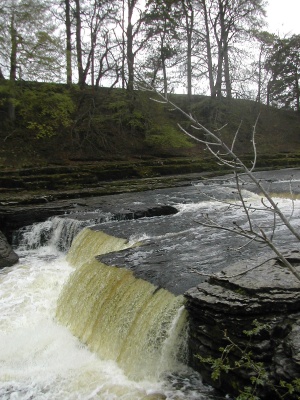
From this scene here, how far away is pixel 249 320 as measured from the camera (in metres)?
3.98

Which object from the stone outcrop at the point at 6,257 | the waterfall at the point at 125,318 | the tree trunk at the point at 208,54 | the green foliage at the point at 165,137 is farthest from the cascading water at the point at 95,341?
the tree trunk at the point at 208,54

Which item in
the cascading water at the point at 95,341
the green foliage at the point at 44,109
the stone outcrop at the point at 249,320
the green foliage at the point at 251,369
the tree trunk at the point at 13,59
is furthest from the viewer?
the green foliage at the point at 44,109

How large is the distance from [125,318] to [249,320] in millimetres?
1995

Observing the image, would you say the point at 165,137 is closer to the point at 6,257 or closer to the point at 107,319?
the point at 6,257

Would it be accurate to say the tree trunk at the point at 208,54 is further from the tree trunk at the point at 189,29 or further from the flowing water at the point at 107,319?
the flowing water at the point at 107,319

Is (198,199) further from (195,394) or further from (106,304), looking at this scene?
(195,394)

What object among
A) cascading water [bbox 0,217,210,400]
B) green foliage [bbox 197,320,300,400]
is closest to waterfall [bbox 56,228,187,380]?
cascading water [bbox 0,217,210,400]

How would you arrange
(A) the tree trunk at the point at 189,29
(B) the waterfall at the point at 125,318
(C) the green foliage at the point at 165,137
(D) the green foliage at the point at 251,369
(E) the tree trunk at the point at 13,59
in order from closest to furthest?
(D) the green foliage at the point at 251,369 → (B) the waterfall at the point at 125,318 → (E) the tree trunk at the point at 13,59 → (C) the green foliage at the point at 165,137 → (A) the tree trunk at the point at 189,29

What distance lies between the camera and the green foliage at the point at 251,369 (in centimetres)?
347

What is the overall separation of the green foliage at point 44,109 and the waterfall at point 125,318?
453 inches

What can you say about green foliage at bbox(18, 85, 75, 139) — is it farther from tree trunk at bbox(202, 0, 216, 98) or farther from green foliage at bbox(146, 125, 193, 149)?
tree trunk at bbox(202, 0, 216, 98)

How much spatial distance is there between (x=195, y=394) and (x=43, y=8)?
53.9 feet

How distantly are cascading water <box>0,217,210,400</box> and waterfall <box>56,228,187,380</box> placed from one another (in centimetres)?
1

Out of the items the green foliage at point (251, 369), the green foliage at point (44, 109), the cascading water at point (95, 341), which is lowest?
the cascading water at point (95, 341)
